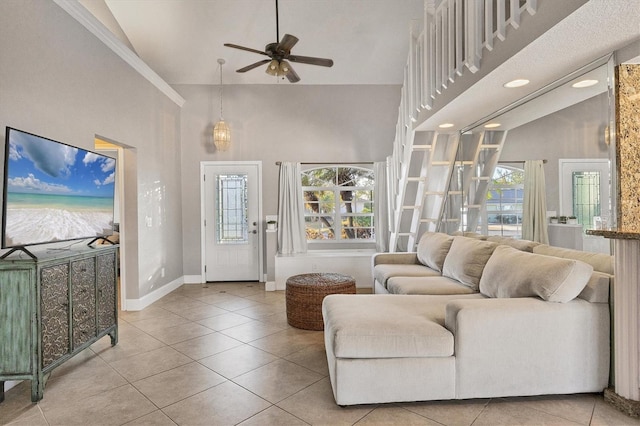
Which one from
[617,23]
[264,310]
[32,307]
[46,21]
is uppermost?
[46,21]

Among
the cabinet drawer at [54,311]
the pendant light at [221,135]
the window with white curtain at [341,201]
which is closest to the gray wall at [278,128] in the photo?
the pendant light at [221,135]

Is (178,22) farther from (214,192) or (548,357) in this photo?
(548,357)

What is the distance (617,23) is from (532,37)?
1.27 feet

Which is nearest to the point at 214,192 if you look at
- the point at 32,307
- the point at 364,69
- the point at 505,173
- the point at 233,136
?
the point at 233,136

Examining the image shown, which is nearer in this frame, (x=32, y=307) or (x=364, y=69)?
(x=32, y=307)

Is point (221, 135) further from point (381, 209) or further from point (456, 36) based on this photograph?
point (456, 36)

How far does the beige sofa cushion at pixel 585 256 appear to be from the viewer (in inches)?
97.3

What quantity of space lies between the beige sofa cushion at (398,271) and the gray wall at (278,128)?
237 cm

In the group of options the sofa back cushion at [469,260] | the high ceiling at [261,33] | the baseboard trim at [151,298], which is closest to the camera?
the sofa back cushion at [469,260]

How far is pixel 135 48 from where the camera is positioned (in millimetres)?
5480

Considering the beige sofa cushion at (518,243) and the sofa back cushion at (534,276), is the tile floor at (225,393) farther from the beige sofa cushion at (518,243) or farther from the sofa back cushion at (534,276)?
the beige sofa cushion at (518,243)

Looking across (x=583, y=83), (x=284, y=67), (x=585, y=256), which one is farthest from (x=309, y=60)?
(x=585, y=256)

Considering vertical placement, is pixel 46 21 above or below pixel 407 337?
above

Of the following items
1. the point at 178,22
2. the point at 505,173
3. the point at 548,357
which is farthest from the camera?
the point at 178,22
